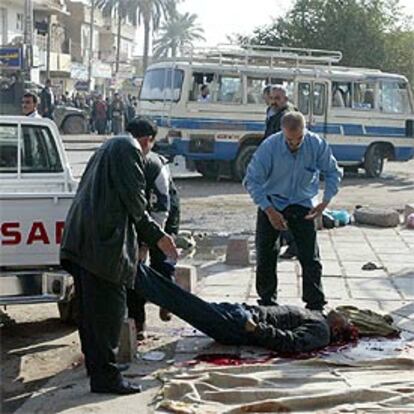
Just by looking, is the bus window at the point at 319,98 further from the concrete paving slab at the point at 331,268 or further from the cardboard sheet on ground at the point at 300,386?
the cardboard sheet on ground at the point at 300,386

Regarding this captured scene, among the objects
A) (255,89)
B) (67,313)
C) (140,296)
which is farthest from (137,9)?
(140,296)

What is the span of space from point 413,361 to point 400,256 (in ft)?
14.9

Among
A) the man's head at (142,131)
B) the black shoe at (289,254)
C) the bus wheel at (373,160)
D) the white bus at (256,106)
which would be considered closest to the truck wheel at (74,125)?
the white bus at (256,106)

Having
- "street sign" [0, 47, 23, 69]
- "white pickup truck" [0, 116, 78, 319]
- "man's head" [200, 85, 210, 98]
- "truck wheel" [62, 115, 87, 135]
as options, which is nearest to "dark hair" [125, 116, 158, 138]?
"white pickup truck" [0, 116, 78, 319]

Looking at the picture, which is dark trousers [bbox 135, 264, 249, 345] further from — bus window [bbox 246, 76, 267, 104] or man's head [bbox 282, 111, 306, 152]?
bus window [bbox 246, 76, 267, 104]

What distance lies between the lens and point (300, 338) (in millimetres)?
6125

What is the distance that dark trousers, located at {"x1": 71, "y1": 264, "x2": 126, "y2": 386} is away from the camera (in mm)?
5332

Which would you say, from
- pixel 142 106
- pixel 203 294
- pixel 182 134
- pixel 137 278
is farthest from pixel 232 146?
pixel 137 278

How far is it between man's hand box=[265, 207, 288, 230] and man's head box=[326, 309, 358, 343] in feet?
2.62

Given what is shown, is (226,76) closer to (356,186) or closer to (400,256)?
(356,186)

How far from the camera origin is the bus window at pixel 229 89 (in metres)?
18.4

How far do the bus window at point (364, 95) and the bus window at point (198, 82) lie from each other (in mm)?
3408

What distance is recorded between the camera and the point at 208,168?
19.3m

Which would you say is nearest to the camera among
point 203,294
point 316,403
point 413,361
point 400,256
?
point 316,403
